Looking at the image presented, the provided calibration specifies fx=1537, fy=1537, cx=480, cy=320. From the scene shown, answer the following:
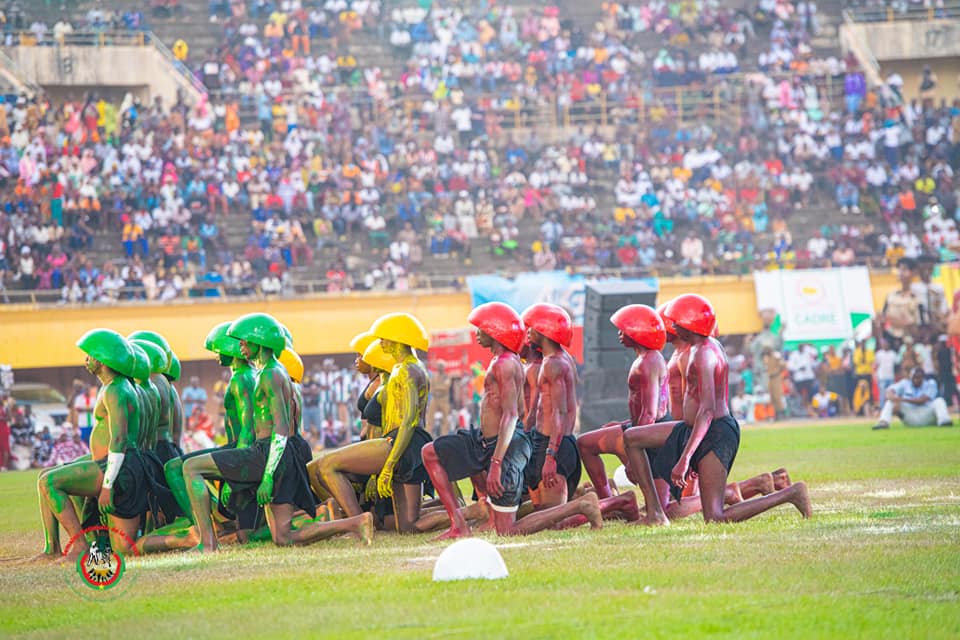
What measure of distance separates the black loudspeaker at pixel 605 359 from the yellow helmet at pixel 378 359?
9.62m

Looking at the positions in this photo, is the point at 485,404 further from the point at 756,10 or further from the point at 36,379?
the point at 756,10

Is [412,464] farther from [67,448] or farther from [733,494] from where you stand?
[67,448]

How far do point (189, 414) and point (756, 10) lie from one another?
2027cm

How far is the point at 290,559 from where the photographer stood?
1022 cm

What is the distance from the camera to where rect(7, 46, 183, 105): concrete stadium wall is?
38375 mm

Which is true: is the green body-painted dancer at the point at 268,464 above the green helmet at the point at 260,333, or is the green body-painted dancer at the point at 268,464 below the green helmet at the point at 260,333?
below

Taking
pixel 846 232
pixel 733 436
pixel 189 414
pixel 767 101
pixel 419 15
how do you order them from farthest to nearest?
pixel 419 15 → pixel 767 101 → pixel 846 232 → pixel 189 414 → pixel 733 436

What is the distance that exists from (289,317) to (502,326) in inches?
854

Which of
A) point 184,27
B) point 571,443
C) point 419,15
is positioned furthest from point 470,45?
point 571,443

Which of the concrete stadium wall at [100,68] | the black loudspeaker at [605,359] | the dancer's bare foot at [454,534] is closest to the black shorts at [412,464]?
the dancer's bare foot at [454,534]

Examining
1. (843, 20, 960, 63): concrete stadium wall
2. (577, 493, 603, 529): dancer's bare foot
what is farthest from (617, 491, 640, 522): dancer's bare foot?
(843, 20, 960, 63): concrete stadium wall

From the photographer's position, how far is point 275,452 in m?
11.1

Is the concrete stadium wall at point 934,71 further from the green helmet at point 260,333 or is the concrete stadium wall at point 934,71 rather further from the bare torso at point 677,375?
the green helmet at point 260,333

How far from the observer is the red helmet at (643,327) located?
38.9 feet
